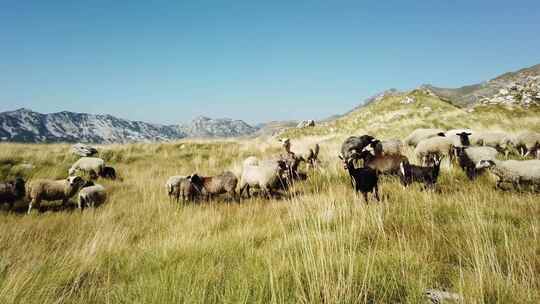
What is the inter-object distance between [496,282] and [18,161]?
15.3 m

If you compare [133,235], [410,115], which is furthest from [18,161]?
[410,115]

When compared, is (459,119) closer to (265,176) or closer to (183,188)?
(265,176)

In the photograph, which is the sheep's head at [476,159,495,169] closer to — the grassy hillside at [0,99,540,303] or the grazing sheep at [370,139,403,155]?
the grassy hillside at [0,99,540,303]

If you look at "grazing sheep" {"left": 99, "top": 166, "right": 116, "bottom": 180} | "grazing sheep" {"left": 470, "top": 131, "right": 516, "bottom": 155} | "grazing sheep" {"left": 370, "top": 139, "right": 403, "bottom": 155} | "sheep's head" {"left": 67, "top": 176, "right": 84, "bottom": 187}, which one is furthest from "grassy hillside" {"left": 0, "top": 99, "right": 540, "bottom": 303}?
"grazing sheep" {"left": 470, "top": 131, "right": 516, "bottom": 155}

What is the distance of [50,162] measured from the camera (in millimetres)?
11961

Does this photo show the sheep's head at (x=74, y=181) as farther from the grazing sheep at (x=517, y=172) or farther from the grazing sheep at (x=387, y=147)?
the grazing sheep at (x=517, y=172)

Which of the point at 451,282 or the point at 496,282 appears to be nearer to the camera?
the point at 496,282

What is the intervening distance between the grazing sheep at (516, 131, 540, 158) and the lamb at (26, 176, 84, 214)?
52.2 feet

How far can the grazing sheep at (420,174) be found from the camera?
6402 millimetres

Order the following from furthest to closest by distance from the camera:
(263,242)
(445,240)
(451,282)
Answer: (263,242), (445,240), (451,282)

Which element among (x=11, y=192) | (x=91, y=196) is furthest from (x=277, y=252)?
(x=11, y=192)

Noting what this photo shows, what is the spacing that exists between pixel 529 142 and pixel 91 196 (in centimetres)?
1576

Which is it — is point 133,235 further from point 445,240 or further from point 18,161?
point 18,161

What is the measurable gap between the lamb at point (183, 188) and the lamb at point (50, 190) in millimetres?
2408
